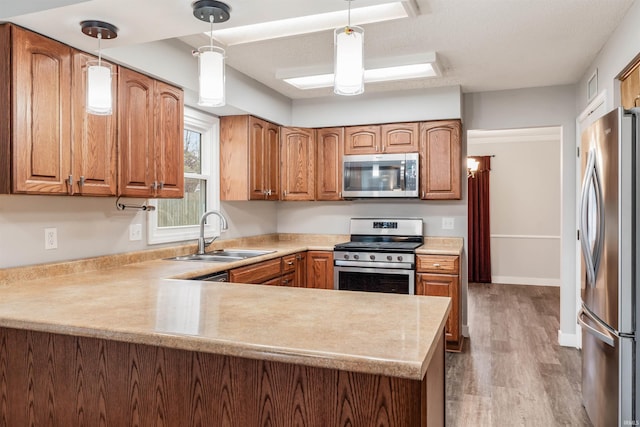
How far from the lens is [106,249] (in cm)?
280

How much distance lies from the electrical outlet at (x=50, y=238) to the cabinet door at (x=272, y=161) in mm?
2035

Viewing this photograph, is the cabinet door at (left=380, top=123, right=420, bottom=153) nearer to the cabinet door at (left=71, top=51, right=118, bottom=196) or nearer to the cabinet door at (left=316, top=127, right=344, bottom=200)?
the cabinet door at (left=316, top=127, right=344, bottom=200)

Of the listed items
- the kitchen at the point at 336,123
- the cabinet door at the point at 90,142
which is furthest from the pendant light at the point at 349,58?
the kitchen at the point at 336,123

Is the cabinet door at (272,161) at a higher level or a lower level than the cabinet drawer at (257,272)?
higher

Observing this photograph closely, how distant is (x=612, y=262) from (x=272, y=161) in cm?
299

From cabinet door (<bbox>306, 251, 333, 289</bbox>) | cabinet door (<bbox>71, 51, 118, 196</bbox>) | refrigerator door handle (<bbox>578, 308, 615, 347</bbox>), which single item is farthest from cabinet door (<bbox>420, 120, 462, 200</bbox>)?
cabinet door (<bbox>71, 51, 118, 196</bbox>)

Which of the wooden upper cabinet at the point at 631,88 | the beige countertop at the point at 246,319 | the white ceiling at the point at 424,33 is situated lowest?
the beige countertop at the point at 246,319

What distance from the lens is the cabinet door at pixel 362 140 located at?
4.38 m

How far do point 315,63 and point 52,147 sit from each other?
207cm

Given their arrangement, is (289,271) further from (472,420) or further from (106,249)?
(472,420)

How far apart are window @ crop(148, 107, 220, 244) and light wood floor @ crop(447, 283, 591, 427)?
91.2 inches

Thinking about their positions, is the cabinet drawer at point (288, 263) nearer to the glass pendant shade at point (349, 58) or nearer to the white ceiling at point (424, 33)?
the white ceiling at point (424, 33)

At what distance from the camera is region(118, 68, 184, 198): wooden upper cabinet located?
254 centimetres

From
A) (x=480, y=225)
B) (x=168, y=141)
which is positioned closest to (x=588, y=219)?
(x=168, y=141)
